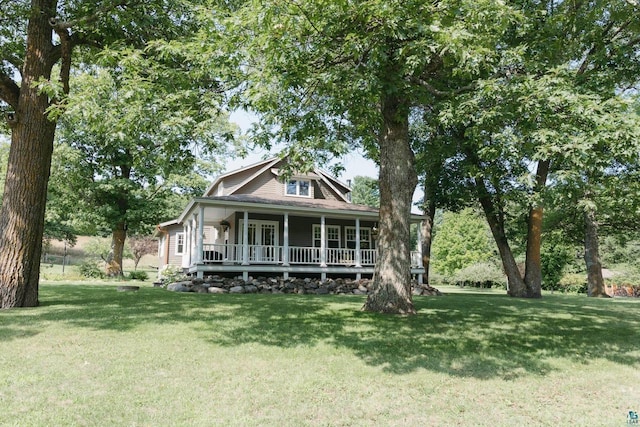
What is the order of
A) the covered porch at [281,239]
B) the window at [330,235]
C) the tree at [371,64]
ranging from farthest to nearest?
the window at [330,235], the covered porch at [281,239], the tree at [371,64]

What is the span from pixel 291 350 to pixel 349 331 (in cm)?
159

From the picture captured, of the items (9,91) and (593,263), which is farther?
(593,263)

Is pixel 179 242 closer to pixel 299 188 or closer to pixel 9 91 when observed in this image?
pixel 299 188

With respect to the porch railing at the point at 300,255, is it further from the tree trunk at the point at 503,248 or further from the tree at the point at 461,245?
the tree at the point at 461,245

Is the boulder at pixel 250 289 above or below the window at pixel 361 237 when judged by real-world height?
below

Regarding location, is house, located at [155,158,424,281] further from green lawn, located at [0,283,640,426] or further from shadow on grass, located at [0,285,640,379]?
green lawn, located at [0,283,640,426]

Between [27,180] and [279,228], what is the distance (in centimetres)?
1258

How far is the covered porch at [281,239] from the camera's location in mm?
17109

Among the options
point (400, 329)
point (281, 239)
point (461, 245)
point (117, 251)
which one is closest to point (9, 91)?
point (400, 329)

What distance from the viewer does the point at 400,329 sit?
736 centimetres

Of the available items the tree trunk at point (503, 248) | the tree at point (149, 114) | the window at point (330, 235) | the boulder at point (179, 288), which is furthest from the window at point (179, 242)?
the tree at point (149, 114)

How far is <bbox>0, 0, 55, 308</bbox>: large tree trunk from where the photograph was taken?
9102 millimetres

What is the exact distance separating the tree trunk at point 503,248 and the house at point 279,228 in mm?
3593

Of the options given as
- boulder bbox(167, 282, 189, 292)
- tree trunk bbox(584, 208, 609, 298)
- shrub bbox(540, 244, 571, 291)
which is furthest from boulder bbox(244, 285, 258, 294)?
shrub bbox(540, 244, 571, 291)
